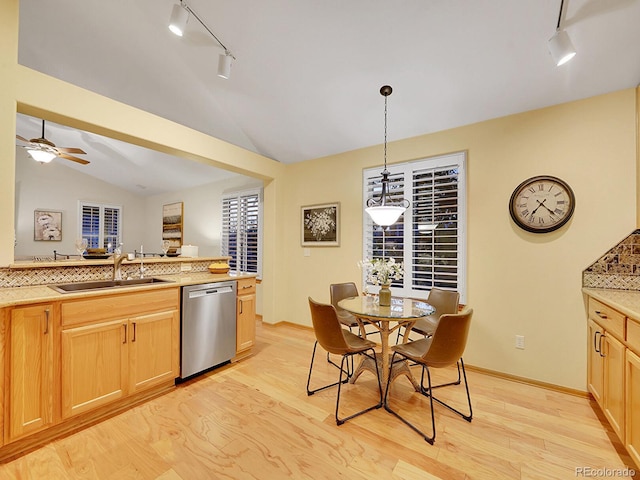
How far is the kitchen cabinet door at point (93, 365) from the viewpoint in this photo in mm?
1852

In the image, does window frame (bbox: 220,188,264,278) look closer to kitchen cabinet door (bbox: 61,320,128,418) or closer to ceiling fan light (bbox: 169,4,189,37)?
kitchen cabinet door (bbox: 61,320,128,418)

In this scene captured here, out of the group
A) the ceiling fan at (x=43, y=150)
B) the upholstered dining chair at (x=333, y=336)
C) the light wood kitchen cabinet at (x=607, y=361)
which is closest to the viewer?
the light wood kitchen cabinet at (x=607, y=361)

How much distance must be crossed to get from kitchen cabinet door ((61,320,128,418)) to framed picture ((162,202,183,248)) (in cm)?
470

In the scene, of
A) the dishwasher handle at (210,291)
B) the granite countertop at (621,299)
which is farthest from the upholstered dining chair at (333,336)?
the granite countertop at (621,299)

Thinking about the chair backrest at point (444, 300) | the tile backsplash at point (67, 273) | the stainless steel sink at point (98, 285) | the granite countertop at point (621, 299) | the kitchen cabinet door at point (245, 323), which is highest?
the tile backsplash at point (67, 273)

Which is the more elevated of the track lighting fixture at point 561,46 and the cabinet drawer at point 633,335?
the track lighting fixture at point 561,46

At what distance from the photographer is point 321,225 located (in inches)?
159

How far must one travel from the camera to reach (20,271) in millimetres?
2084

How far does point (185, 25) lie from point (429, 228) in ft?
9.64

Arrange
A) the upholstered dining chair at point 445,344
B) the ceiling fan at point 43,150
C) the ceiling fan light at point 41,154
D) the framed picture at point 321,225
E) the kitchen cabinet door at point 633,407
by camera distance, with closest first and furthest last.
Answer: the kitchen cabinet door at point 633,407 → the upholstered dining chair at point 445,344 → the ceiling fan at point 43,150 → the ceiling fan light at point 41,154 → the framed picture at point 321,225

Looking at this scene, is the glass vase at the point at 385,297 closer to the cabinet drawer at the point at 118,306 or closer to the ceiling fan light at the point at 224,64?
the cabinet drawer at the point at 118,306

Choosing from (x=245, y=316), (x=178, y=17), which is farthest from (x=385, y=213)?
(x=178, y=17)

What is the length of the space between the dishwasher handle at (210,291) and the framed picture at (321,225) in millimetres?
1563

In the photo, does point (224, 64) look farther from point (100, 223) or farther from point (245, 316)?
point (100, 223)
